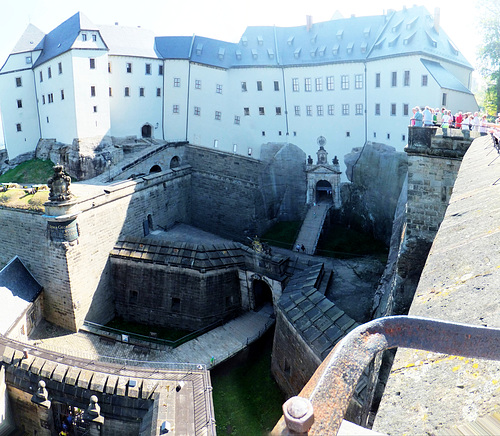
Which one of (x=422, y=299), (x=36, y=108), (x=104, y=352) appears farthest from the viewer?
(x=36, y=108)

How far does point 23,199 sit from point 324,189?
2244 cm

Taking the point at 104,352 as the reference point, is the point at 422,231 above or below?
above

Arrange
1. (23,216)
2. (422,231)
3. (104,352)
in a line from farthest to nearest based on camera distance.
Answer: (23,216) < (104,352) < (422,231)

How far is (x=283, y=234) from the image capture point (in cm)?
3694

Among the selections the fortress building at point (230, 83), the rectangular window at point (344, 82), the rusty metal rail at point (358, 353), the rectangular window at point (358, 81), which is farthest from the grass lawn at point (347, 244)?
the rusty metal rail at point (358, 353)

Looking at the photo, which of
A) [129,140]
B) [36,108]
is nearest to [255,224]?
[129,140]

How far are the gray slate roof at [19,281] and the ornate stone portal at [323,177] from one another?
70.0ft

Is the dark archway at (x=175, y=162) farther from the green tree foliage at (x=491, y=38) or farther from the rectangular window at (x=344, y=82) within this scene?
the green tree foliage at (x=491, y=38)

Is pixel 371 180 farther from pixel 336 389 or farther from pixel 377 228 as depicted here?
pixel 336 389

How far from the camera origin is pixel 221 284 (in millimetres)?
27438

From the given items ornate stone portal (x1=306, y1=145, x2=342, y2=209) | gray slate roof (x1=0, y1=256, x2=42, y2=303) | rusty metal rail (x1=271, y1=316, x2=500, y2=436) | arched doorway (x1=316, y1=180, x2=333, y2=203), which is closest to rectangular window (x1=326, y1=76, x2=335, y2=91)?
ornate stone portal (x1=306, y1=145, x2=342, y2=209)

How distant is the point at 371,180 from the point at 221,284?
14485 mm

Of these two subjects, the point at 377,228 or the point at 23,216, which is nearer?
the point at 23,216

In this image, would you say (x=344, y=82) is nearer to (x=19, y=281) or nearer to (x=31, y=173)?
(x=31, y=173)
